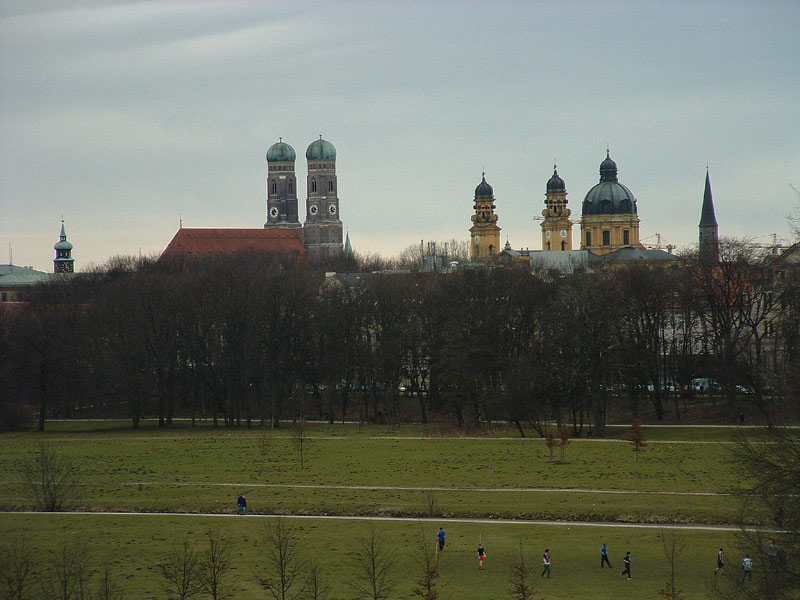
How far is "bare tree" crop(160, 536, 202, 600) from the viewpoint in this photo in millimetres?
34062

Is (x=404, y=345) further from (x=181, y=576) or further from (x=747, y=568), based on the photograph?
(x=747, y=568)

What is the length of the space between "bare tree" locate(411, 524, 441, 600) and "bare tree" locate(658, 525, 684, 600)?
6.18 meters

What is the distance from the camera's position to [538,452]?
61156 millimetres

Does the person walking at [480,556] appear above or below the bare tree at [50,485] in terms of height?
below

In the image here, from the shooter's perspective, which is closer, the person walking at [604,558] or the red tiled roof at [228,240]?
the person walking at [604,558]

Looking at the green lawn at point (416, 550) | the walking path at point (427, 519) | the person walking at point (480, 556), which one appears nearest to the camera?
the green lawn at point (416, 550)

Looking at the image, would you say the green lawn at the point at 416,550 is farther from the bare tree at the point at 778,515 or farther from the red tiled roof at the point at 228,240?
the red tiled roof at the point at 228,240

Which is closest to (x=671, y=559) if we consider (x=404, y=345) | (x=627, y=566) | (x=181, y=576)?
(x=627, y=566)

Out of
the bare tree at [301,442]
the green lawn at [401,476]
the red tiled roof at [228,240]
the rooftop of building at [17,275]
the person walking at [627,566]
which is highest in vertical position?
the red tiled roof at [228,240]

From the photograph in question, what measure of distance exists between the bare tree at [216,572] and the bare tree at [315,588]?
225 centimetres

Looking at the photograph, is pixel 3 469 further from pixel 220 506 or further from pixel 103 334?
pixel 103 334

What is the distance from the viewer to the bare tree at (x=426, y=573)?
33.0 metres

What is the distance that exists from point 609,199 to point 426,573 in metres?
149

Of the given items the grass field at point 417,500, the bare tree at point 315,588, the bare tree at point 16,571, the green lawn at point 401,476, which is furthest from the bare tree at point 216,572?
the green lawn at point 401,476
